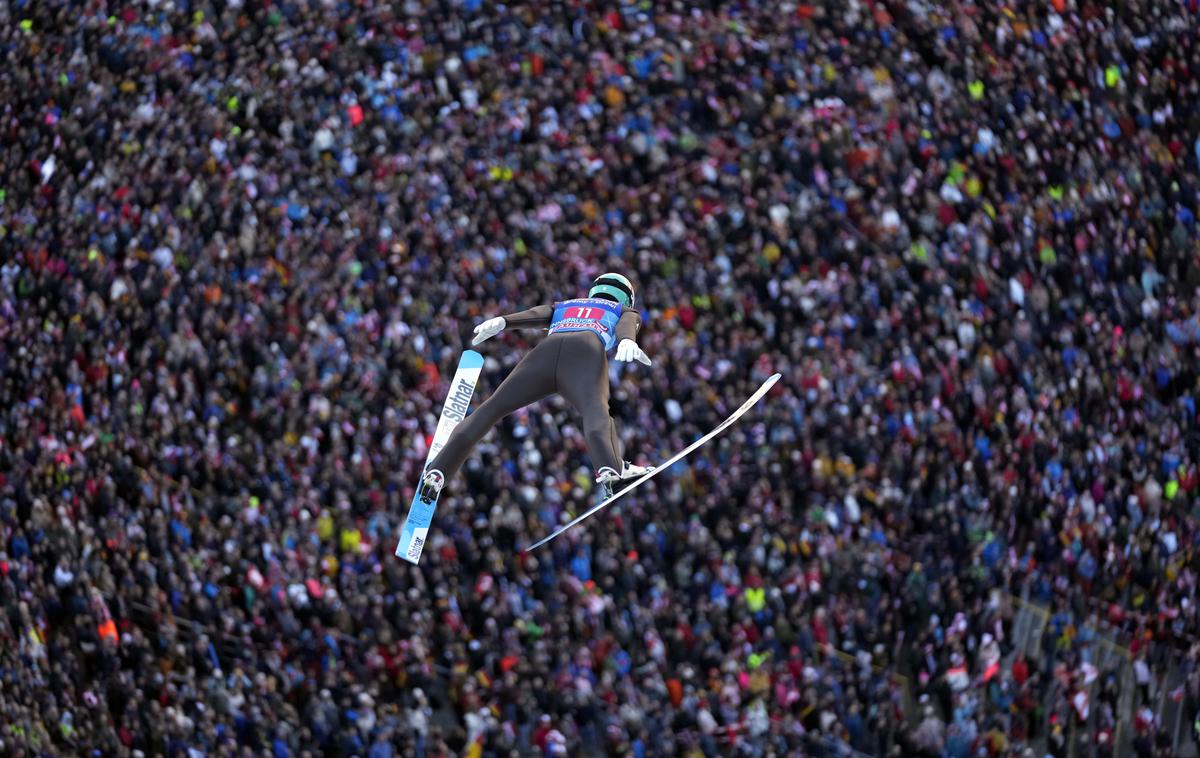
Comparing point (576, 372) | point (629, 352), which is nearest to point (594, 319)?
point (576, 372)

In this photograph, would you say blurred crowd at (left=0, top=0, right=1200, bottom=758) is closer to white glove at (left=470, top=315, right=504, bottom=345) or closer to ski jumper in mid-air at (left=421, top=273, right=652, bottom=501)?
ski jumper in mid-air at (left=421, top=273, right=652, bottom=501)

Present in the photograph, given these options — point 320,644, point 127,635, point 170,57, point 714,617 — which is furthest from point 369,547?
point 170,57

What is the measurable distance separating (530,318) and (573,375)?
0.59 meters

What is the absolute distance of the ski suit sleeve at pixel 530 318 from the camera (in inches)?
412

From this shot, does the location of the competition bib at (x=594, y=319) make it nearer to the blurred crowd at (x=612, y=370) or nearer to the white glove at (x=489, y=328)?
the white glove at (x=489, y=328)

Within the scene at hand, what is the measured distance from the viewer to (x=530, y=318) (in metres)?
10.5

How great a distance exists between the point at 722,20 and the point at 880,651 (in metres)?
10.5

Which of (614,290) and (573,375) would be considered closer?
(573,375)

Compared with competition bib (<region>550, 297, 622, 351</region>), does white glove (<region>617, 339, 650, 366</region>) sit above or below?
above

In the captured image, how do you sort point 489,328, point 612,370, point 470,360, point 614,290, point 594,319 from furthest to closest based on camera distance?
point 612,370
point 470,360
point 614,290
point 594,319
point 489,328

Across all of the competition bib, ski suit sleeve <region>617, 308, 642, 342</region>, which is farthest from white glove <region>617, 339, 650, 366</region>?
the competition bib

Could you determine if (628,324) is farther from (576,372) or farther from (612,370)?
(612,370)

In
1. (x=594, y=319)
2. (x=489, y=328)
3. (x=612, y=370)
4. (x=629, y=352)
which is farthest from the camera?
(x=612, y=370)

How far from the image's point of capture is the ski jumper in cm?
1009
